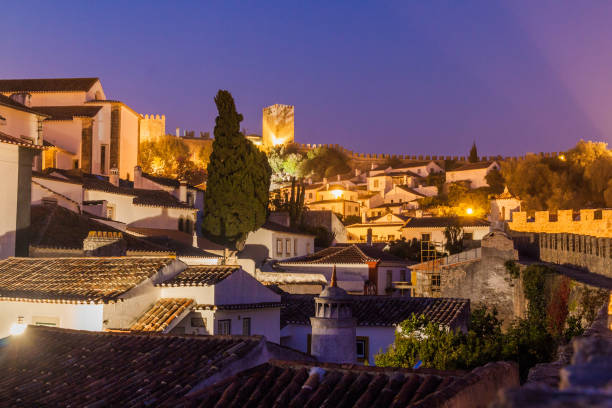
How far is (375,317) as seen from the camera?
2156 centimetres

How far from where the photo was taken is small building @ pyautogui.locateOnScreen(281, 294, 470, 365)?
68.3ft

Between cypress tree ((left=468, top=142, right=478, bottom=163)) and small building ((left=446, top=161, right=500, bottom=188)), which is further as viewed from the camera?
cypress tree ((left=468, top=142, right=478, bottom=163))

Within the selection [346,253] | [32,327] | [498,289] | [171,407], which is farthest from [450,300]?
[346,253]

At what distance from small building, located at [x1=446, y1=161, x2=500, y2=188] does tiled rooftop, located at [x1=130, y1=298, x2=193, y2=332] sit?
262 ft

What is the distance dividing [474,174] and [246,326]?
79.7m

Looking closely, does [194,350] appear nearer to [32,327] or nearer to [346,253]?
[32,327]

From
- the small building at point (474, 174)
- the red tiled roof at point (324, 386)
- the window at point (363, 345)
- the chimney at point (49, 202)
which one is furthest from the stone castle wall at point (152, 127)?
the red tiled roof at point (324, 386)

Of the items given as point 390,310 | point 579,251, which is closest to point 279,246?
point 579,251

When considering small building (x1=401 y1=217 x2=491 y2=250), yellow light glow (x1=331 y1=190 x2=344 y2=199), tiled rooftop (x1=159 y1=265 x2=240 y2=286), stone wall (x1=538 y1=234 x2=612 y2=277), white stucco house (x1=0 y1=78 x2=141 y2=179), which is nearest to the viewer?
tiled rooftop (x1=159 y1=265 x2=240 y2=286)

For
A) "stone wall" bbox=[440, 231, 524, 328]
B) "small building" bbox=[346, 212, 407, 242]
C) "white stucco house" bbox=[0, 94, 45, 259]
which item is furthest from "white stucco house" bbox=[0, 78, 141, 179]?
"stone wall" bbox=[440, 231, 524, 328]

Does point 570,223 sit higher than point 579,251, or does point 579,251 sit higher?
point 570,223

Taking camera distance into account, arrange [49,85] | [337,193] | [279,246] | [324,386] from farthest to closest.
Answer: [337,193] → [49,85] → [279,246] → [324,386]

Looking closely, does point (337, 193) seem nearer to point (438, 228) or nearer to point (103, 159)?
point (438, 228)

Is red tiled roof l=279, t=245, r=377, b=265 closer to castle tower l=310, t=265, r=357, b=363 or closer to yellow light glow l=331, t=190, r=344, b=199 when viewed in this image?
castle tower l=310, t=265, r=357, b=363
